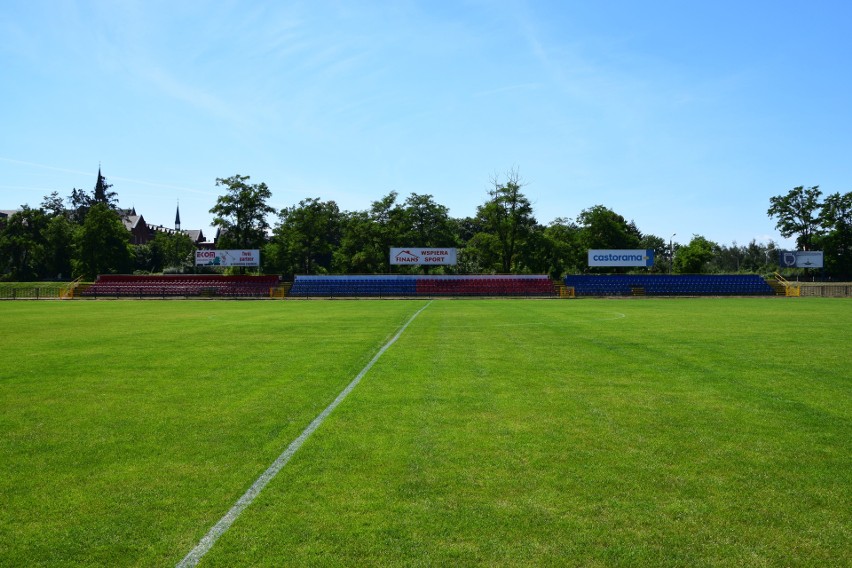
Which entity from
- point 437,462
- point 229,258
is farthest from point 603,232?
point 437,462

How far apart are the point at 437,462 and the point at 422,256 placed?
5393cm

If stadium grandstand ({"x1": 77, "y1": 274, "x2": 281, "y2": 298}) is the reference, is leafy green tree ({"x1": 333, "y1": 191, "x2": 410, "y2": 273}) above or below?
above

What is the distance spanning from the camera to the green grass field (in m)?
3.58

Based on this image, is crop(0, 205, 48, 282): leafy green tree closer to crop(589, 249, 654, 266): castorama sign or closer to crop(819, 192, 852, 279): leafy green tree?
crop(589, 249, 654, 266): castorama sign

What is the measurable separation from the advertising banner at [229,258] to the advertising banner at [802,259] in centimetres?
6266

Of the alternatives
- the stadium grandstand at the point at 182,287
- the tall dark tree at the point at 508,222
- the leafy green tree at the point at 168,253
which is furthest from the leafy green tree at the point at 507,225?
the leafy green tree at the point at 168,253

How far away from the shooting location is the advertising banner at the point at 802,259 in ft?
216

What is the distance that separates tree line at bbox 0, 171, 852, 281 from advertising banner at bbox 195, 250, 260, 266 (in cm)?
1267

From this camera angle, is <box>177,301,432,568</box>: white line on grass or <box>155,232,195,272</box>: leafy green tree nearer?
<box>177,301,432,568</box>: white line on grass

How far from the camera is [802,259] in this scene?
66312mm

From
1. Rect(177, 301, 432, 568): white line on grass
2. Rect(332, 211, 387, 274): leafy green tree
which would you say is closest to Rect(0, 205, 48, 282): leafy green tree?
Rect(332, 211, 387, 274): leafy green tree

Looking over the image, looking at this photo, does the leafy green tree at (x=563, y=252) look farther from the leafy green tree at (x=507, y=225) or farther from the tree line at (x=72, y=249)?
the tree line at (x=72, y=249)

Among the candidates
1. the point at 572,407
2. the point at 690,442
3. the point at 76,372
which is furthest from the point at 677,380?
the point at 76,372

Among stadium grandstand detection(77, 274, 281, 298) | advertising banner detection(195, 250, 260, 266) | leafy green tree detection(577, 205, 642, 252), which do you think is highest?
leafy green tree detection(577, 205, 642, 252)
